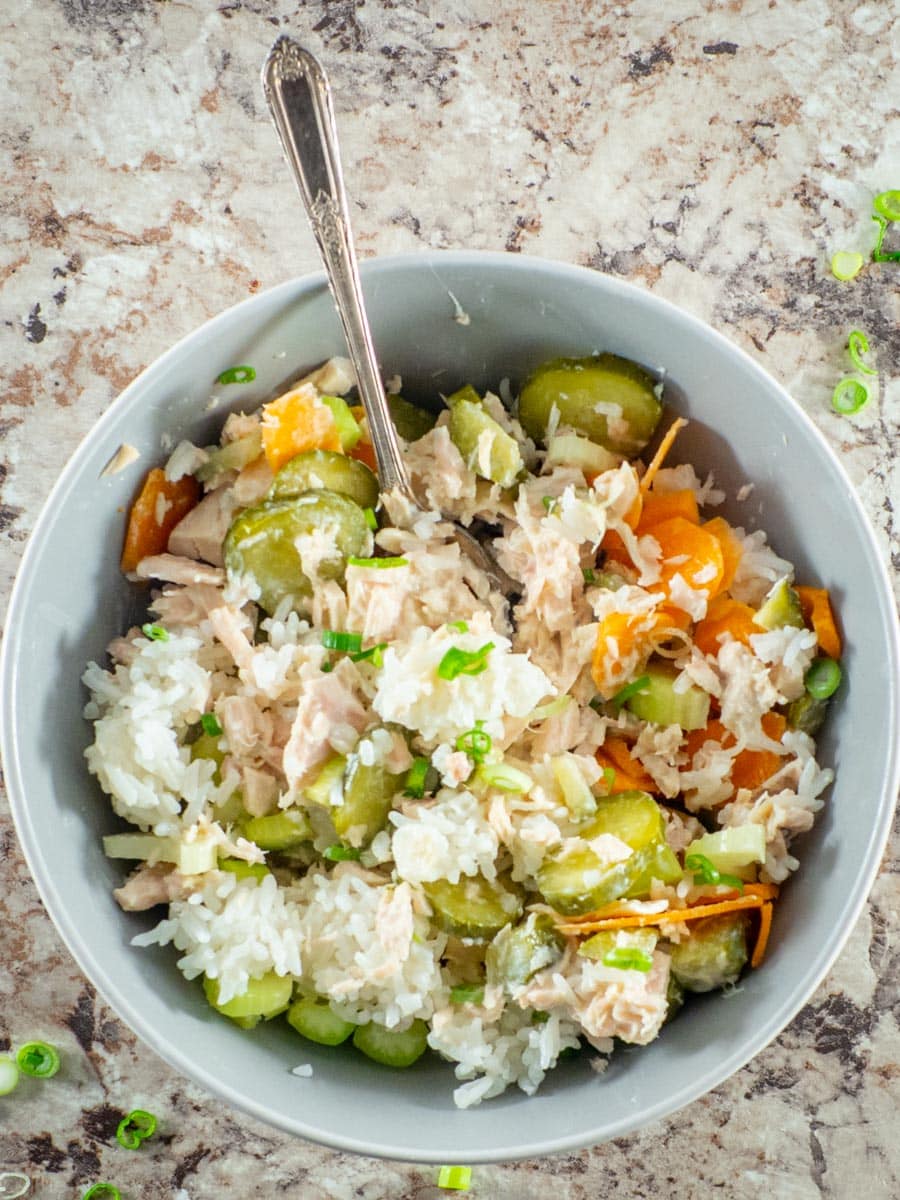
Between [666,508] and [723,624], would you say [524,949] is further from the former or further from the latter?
[666,508]

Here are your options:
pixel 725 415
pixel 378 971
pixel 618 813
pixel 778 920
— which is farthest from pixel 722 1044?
pixel 725 415

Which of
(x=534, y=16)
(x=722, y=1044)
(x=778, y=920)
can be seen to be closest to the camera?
(x=722, y=1044)

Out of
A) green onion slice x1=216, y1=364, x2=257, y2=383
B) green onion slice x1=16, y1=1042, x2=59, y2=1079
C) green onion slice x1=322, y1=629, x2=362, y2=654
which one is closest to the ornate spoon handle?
green onion slice x1=216, y1=364, x2=257, y2=383

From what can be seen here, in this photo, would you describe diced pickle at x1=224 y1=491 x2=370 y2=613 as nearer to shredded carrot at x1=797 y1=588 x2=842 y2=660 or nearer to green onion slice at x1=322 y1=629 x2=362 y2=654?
green onion slice at x1=322 y1=629 x2=362 y2=654

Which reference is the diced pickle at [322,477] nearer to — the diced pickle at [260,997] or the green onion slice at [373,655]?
the green onion slice at [373,655]

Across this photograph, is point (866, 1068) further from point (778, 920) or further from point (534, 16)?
point (534, 16)

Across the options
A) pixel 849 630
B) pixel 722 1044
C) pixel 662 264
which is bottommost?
pixel 722 1044
